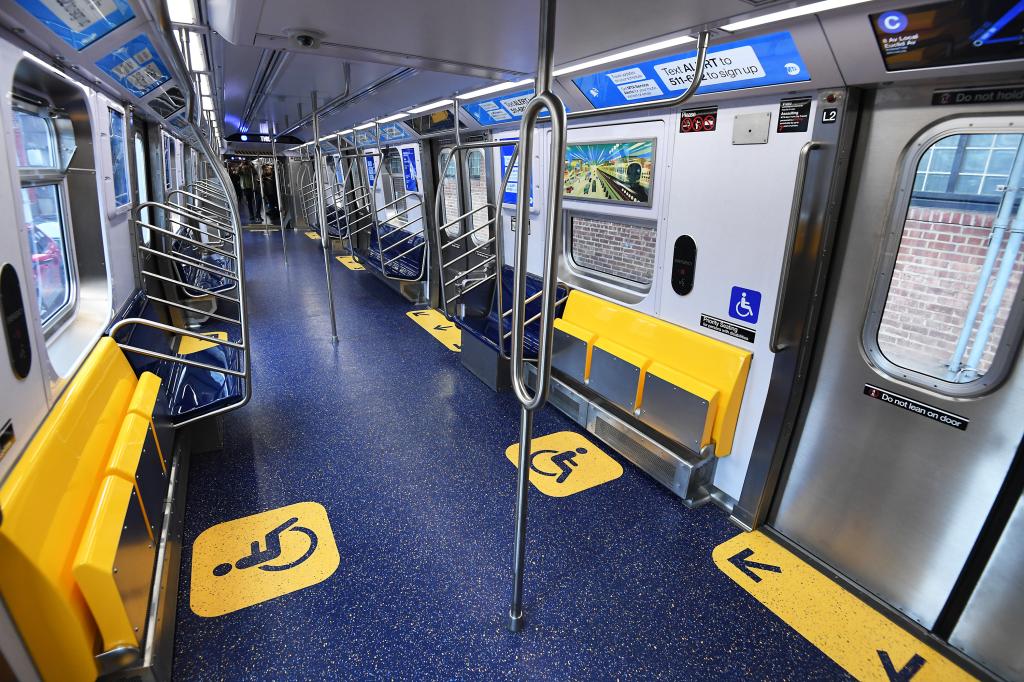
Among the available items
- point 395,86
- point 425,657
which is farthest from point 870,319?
point 395,86

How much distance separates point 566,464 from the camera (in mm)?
3418

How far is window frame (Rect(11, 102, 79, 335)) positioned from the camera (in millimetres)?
2537

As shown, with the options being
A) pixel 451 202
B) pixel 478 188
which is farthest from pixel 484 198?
pixel 451 202

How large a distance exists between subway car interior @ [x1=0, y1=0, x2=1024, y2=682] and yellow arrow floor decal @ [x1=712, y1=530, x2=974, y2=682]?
1 cm

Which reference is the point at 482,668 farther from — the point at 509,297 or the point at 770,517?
the point at 509,297

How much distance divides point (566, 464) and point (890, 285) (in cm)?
206

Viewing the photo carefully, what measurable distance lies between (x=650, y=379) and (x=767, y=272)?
37.6 inches

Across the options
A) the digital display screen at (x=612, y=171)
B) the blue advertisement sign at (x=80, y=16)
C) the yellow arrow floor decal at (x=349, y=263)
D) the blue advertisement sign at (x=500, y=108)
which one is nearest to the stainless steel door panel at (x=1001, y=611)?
the digital display screen at (x=612, y=171)

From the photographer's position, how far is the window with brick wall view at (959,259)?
187cm

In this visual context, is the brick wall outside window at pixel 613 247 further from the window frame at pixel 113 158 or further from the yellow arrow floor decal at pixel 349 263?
the yellow arrow floor decal at pixel 349 263

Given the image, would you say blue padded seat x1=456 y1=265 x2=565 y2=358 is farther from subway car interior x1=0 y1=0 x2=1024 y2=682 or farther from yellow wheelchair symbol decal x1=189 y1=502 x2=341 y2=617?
yellow wheelchair symbol decal x1=189 y1=502 x2=341 y2=617

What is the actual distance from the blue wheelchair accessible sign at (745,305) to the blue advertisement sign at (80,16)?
2.85 meters

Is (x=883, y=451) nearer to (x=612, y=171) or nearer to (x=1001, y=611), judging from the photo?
(x=1001, y=611)

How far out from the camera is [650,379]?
321cm
